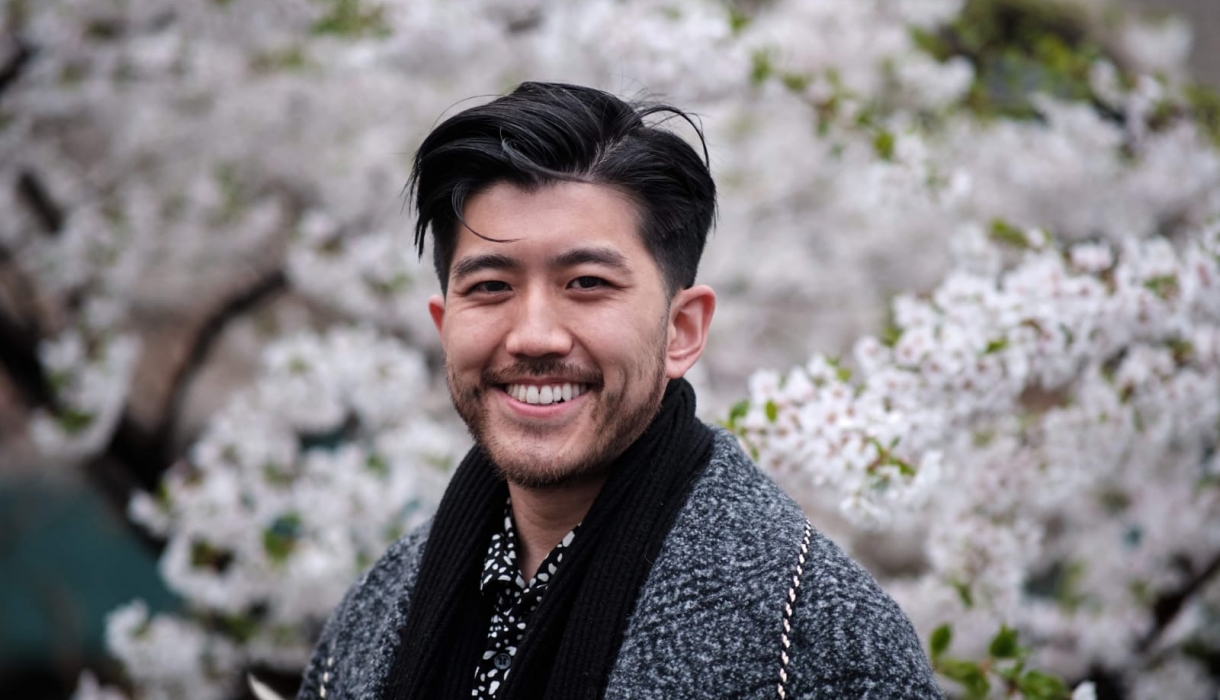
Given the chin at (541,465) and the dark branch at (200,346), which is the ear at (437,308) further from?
the dark branch at (200,346)

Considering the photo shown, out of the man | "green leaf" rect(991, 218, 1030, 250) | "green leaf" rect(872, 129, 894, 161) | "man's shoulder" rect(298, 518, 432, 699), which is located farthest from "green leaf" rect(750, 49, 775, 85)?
"man's shoulder" rect(298, 518, 432, 699)

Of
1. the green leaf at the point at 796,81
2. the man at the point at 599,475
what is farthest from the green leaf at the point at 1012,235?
the man at the point at 599,475

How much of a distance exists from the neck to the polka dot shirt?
0.02 m

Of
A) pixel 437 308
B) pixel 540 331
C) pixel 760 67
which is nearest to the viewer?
pixel 540 331

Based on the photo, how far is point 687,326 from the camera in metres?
1.62

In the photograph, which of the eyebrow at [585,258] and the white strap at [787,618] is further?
the eyebrow at [585,258]

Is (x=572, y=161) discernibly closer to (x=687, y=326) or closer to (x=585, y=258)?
(x=585, y=258)

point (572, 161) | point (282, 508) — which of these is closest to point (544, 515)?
point (572, 161)

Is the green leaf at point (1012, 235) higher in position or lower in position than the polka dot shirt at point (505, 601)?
higher

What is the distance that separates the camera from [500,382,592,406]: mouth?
1463mm

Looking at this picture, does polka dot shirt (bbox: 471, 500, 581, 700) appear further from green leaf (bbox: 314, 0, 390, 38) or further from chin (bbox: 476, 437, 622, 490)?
green leaf (bbox: 314, 0, 390, 38)

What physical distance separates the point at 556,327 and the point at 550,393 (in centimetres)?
10

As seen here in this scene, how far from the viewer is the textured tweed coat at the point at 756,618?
1271mm

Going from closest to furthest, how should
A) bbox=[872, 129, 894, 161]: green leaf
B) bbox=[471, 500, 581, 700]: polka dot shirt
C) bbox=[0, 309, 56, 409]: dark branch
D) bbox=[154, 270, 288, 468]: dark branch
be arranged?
bbox=[471, 500, 581, 700]: polka dot shirt
bbox=[872, 129, 894, 161]: green leaf
bbox=[0, 309, 56, 409]: dark branch
bbox=[154, 270, 288, 468]: dark branch
